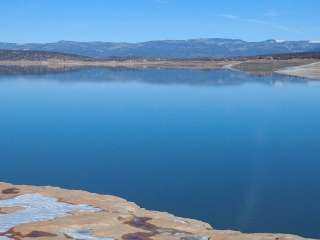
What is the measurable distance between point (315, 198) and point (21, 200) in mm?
5805

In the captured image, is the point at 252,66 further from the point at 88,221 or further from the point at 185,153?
the point at 88,221

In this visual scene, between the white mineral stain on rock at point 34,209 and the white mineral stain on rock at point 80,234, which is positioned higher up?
the white mineral stain on rock at point 80,234

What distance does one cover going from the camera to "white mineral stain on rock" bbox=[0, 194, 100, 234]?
984 centimetres

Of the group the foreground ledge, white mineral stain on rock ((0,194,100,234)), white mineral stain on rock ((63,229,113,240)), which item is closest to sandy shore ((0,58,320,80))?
the foreground ledge

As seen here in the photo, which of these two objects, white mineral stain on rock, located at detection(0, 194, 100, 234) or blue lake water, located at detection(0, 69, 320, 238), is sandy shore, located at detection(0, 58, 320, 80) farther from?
white mineral stain on rock, located at detection(0, 194, 100, 234)

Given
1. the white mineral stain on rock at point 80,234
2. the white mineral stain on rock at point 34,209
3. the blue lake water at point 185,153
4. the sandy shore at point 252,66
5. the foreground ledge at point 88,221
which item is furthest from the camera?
the sandy shore at point 252,66

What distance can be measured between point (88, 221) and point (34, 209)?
4.59 ft

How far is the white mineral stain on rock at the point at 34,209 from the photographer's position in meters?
9.84

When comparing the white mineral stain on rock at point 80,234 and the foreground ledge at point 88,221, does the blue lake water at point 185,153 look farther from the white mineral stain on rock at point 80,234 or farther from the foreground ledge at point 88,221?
the white mineral stain on rock at point 80,234

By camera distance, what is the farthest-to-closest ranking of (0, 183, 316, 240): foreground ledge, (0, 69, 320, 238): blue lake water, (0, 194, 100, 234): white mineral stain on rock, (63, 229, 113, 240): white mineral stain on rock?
(0, 69, 320, 238): blue lake water < (0, 194, 100, 234): white mineral stain on rock < (0, 183, 316, 240): foreground ledge < (63, 229, 113, 240): white mineral stain on rock

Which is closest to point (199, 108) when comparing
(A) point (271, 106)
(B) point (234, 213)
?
(A) point (271, 106)

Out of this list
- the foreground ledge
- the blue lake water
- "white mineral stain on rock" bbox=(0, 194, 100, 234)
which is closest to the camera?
the foreground ledge

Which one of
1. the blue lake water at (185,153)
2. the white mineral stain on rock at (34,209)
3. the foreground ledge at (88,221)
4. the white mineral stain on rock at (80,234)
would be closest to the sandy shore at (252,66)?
the blue lake water at (185,153)

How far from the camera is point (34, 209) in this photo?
10.7 metres
